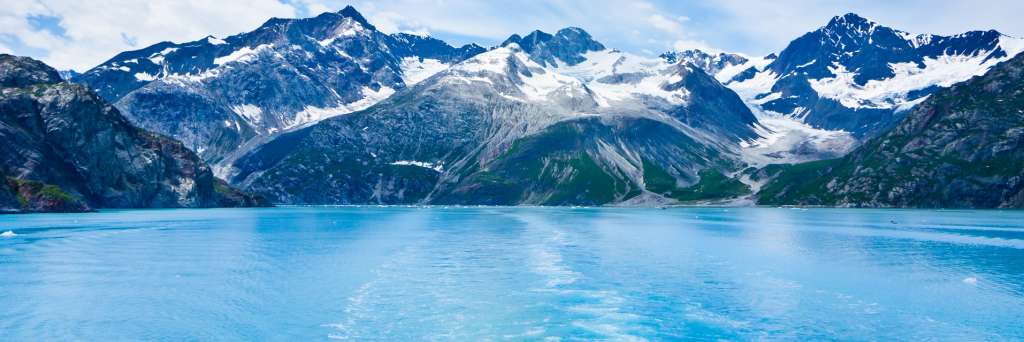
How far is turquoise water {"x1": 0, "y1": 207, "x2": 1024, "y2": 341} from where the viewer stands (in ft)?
167

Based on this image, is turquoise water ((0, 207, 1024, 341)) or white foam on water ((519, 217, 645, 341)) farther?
white foam on water ((519, 217, 645, 341))

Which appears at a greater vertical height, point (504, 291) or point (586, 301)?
point (504, 291)

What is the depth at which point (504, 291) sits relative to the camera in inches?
2645

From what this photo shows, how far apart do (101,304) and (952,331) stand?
6459cm

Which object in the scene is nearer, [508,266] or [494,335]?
[494,335]

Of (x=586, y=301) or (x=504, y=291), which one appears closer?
(x=586, y=301)

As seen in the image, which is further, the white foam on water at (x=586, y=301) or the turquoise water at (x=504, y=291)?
the white foam on water at (x=586, y=301)

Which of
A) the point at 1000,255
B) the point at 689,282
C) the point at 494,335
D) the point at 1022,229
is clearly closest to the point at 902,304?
the point at 689,282

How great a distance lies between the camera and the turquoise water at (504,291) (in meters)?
50.8

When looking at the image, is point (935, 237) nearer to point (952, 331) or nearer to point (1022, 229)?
point (1022, 229)

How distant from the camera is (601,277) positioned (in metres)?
77.1

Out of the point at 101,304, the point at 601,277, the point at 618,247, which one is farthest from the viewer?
the point at 618,247

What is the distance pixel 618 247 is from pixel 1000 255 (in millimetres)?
53393

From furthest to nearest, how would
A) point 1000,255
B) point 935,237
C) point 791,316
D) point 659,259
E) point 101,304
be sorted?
1. point 935,237
2. point 1000,255
3. point 659,259
4. point 101,304
5. point 791,316
